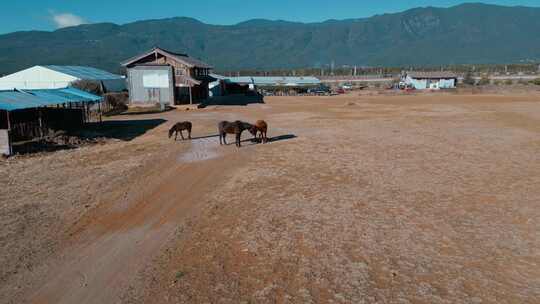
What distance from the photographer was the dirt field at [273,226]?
7109mm

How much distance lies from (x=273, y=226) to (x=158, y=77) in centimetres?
3564

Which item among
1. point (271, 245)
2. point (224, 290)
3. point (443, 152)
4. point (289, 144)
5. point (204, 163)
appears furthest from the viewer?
point (289, 144)

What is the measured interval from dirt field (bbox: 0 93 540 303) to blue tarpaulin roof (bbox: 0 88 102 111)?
3.27 metres

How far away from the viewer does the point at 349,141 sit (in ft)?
68.8

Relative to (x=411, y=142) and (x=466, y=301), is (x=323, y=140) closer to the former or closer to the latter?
(x=411, y=142)

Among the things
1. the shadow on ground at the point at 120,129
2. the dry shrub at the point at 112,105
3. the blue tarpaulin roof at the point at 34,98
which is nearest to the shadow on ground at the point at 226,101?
the dry shrub at the point at 112,105

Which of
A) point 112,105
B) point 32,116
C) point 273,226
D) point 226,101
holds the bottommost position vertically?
point 273,226

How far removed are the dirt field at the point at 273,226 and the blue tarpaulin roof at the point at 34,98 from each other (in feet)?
10.7

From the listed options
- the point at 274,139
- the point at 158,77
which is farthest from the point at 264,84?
the point at 274,139

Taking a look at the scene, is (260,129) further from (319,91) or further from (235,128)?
(319,91)

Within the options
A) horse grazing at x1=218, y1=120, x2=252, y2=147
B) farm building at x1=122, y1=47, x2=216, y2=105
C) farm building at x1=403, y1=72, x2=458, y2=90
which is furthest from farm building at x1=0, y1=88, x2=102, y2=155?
farm building at x1=403, y1=72, x2=458, y2=90

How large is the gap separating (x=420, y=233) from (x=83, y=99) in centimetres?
2348

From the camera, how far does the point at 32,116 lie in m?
24.8

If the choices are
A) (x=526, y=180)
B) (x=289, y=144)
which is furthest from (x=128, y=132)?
(x=526, y=180)
